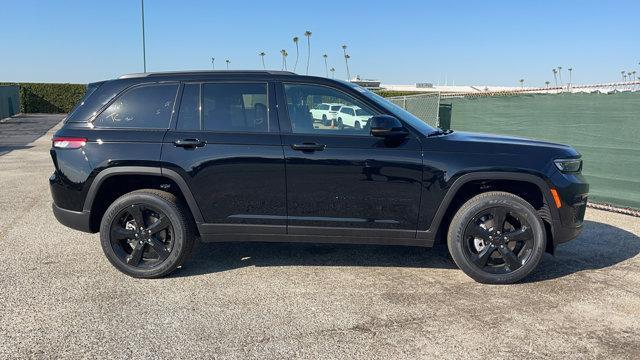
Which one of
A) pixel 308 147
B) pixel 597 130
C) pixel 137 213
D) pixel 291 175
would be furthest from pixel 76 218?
pixel 597 130

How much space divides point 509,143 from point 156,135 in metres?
3.05

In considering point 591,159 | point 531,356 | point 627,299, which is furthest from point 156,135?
point 591,159

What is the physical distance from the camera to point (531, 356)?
2.95 meters

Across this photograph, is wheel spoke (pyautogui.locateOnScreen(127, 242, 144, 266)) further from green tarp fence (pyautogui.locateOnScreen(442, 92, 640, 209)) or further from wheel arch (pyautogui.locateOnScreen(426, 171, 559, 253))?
green tarp fence (pyautogui.locateOnScreen(442, 92, 640, 209))

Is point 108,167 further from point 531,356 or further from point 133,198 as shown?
point 531,356

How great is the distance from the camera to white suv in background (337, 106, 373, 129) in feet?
13.1

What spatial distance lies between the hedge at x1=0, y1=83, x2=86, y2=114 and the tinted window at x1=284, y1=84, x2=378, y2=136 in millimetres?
38825

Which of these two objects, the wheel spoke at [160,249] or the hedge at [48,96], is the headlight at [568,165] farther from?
the hedge at [48,96]

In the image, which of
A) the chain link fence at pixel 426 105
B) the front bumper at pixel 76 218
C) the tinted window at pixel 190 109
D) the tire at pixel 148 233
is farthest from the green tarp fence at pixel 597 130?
the front bumper at pixel 76 218

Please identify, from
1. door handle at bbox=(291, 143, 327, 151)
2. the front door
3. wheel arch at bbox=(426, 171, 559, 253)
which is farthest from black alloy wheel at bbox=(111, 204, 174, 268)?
wheel arch at bbox=(426, 171, 559, 253)

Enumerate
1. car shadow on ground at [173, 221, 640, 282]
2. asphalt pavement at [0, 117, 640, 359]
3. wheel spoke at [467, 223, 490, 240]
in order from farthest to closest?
car shadow on ground at [173, 221, 640, 282] < wheel spoke at [467, 223, 490, 240] < asphalt pavement at [0, 117, 640, 359]

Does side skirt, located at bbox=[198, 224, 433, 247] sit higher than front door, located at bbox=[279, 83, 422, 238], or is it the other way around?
front door, located at bbox=[279, 83, 422, 238]

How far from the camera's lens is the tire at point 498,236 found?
4008mm

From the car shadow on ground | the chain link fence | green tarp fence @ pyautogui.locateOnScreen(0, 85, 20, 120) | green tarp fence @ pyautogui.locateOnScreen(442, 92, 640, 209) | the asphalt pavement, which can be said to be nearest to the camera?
the asphalt pavement
